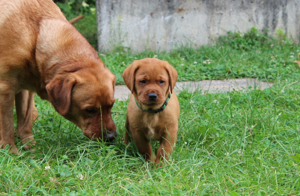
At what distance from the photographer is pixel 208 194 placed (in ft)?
9.37

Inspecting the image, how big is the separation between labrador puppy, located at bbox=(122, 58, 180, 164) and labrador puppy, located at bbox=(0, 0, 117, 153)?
26cm

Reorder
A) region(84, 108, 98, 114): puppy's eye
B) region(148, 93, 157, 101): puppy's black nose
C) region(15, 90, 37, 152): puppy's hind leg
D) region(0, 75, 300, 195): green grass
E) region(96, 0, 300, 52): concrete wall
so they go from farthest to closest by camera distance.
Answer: region(96, 0, 300, 52): concrete wall
region(15, 90, 37, 152): puppy's hind leg
region(84, 108, 98, 114): puppy's eye
region(148, 93, 157, 101): puppy's black nose
region(0, 75, 300, 195): green grass

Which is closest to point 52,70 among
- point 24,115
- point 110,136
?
point 110,136

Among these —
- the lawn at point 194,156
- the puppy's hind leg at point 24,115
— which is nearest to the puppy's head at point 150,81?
the lawn at point 194,156

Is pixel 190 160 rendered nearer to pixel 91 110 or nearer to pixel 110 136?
pixel 110 136

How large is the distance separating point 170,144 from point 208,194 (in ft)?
2.94

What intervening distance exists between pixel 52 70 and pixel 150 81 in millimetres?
985

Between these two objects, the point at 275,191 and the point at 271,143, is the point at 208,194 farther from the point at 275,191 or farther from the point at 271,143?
the point at 271,143

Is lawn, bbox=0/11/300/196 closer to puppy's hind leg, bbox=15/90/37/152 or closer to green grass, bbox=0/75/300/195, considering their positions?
green grass, bbox=0/75/300/195

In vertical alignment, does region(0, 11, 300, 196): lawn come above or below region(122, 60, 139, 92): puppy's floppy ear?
below

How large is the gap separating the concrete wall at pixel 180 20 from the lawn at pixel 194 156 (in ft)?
7.55

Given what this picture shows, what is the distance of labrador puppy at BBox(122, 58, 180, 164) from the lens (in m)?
3.51

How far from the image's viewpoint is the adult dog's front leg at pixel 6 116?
3.64m

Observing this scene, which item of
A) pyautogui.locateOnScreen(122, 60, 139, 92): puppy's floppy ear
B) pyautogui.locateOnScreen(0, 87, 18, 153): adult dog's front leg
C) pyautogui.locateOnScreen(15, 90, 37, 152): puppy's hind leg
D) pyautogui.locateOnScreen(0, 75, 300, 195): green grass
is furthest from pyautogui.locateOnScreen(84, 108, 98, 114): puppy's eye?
pyautogui.locateOnScreen(15, 90, 37, 152): puppy's hind leg
